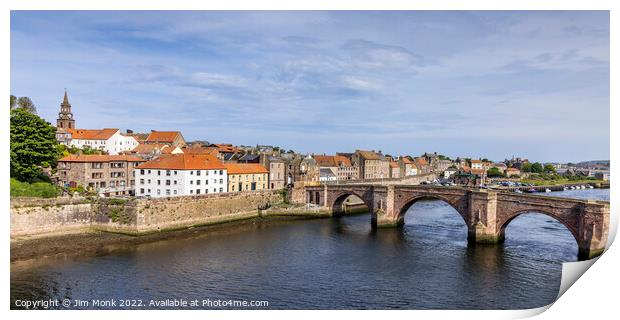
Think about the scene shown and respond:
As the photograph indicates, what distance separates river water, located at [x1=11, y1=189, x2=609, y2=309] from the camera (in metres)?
24.6

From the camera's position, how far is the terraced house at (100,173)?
47.5 m

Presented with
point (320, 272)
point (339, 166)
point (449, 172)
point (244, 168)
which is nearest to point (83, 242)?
point (320, 272)

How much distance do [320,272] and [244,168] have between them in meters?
30.9

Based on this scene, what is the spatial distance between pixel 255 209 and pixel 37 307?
30544mm

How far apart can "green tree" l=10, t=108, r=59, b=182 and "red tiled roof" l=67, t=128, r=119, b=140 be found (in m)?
31.6

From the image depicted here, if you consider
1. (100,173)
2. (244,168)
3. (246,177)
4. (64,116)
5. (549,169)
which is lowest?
(549,169)

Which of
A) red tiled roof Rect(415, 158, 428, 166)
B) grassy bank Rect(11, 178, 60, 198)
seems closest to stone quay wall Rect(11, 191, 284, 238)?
grassy bank Rect(11, 178, 60, 198)

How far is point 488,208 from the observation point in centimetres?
3738

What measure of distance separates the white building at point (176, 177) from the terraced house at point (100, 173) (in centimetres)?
269

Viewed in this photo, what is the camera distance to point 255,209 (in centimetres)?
5253

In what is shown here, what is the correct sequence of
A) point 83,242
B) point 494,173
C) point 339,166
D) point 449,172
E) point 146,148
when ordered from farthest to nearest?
point 494,173, point 449,172, point 339,166, point 146,148, point 83,242

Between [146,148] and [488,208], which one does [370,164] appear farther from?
[488,208]

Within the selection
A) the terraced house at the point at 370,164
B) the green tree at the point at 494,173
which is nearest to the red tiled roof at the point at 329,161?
the terraced house at the point at 370,164

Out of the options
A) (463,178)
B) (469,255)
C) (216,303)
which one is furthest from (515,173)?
(216,303)
